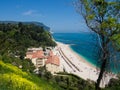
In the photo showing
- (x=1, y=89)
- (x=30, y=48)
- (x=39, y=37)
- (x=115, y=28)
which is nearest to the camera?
(x=1, y=89)

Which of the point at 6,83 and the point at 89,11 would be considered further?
the point at 89,11

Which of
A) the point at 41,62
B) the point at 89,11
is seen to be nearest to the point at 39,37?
the point at 41,62

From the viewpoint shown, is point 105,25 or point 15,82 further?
point 105,25

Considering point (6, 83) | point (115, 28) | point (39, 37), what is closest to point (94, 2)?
point (115, 28)

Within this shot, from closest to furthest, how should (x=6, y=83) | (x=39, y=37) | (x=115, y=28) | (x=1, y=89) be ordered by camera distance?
(x=1, y=89) → (x=6, y=83) → (x=115, y=28) → (x=39, y=37)

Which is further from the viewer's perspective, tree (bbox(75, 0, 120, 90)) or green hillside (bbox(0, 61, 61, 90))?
tree (bbox(75, 0, 120, 90))

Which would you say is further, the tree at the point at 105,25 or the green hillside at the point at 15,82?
the tree at the point at 105,25

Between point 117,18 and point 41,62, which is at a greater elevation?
point 117,18

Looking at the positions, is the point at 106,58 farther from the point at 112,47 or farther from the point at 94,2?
the point at 94,2

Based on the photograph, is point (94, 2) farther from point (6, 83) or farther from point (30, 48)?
point (30, 48)

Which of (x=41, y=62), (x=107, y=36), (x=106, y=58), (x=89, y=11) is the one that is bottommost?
(x=41, y=62)
